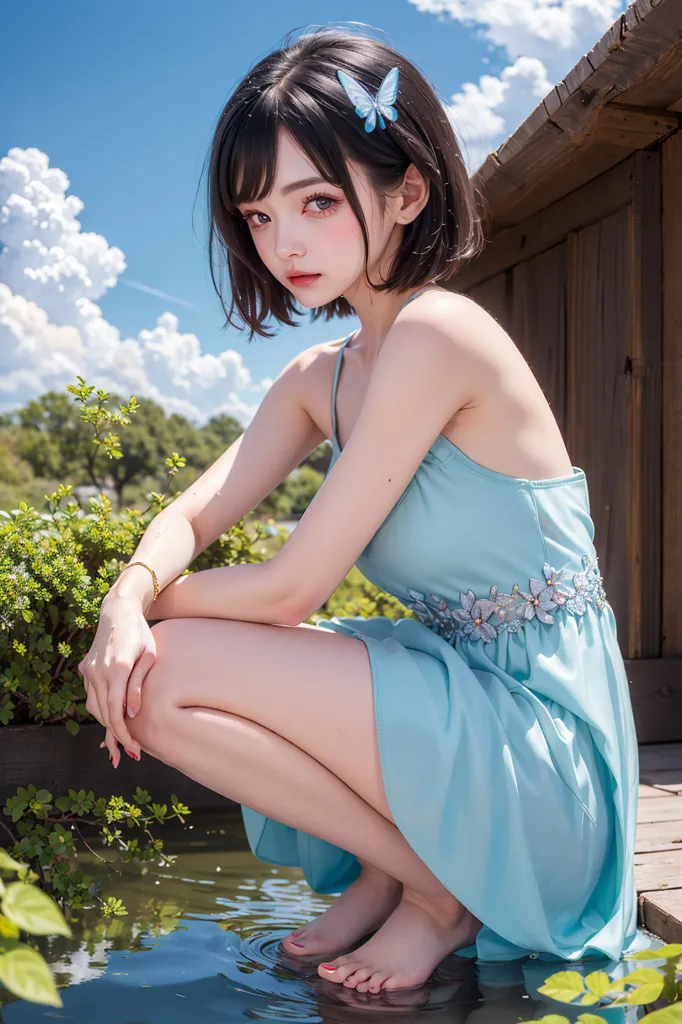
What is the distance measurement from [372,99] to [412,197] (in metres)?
0.20

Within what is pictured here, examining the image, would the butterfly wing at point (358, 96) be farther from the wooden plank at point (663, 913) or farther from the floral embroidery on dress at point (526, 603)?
the wooden plank at point (663, 913)

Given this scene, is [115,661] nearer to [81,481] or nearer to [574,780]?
[574,780]

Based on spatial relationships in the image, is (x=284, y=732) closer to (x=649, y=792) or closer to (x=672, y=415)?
(x=649, y=792)

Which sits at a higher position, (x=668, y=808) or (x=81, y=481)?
(x=81, y=481)

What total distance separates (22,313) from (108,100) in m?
20.0

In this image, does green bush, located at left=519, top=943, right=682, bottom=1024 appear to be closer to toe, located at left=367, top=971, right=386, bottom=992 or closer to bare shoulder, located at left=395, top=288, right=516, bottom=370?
toe, located at left=367, top=971, right=386, bottom=992

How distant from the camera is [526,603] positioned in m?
1.61

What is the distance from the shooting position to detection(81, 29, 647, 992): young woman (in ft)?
4.83

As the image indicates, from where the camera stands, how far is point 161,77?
74.9 m

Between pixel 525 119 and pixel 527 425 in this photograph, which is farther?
pixel 525 119

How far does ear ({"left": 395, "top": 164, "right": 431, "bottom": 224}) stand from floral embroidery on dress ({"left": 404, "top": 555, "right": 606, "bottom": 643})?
700mm

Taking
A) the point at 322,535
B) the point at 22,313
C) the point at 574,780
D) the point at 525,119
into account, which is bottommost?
the point at 574,780

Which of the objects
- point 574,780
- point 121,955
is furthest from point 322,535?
point 121,955

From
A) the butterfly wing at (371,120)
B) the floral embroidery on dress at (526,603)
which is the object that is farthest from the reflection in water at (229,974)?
the butterfly wing at (371,120)
